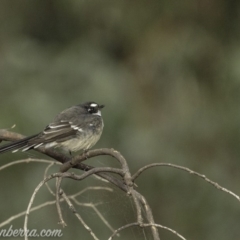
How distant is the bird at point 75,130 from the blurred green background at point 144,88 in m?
1.79

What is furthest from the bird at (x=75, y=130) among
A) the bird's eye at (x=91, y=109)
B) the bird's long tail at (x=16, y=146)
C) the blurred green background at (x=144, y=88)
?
the blurred green background at (x=144, y=88)

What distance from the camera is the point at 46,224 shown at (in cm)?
666

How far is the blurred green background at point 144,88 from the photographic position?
23.7 feet

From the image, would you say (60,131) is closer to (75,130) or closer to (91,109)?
(75,130)

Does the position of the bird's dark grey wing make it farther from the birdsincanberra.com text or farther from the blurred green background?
A: the blurred green background

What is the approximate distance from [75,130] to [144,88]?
3477mm

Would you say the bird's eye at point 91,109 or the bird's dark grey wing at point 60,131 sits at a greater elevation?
the bird's eye at point 91,109

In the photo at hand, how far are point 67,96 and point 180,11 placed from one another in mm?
1910

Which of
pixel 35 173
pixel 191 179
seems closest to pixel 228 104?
pixel 191 179

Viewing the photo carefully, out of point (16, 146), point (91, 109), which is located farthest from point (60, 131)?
point (16, 146)

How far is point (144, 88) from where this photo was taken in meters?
8.11

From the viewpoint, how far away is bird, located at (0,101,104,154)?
4.47 meters

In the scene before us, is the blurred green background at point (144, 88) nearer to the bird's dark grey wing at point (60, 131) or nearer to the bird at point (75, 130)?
the bird at point (75, 130)

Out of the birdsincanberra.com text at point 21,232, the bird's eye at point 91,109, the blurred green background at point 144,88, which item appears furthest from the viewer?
the blurred green background at point 144,88
